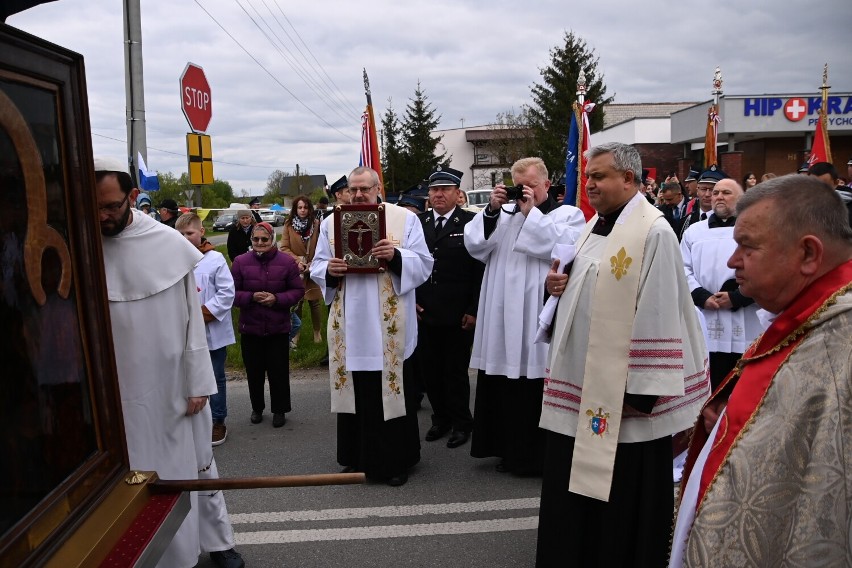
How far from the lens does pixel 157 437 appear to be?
300 centimetres

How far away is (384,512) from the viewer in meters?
4.33

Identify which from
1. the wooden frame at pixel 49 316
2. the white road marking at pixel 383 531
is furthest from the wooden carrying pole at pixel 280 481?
the white road marking at pixel 383 531

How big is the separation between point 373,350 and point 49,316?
3.19 metres

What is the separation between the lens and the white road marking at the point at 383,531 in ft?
13.1

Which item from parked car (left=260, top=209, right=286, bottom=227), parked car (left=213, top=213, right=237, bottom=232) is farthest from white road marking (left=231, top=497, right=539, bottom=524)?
parked car (left=260, top=209, right=286, bottom=227)

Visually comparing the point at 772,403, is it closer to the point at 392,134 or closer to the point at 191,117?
the point at 191,117

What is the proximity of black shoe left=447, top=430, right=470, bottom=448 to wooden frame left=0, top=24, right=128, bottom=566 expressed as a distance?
149 inches

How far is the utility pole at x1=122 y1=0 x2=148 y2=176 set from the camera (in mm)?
8086

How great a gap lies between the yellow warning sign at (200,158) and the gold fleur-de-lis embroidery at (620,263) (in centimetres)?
608

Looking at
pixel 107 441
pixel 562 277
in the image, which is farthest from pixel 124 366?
pixel 562 277

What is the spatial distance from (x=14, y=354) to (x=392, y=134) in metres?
35.6

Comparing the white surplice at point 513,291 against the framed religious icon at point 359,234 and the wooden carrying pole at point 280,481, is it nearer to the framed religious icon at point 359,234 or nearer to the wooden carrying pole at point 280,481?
the framed religious icon at point 359,234

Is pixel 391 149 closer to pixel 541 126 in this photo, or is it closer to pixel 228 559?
pixel 541 126

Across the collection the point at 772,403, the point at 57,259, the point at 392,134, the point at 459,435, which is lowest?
the point at 459,435
